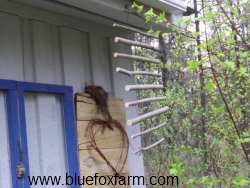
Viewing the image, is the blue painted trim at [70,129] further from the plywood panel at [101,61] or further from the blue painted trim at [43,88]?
the plywood panel at [101,61]

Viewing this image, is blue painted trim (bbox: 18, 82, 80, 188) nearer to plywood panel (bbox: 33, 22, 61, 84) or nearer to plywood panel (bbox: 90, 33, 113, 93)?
plywood panel (bbox: 33, 22, 61, 84)

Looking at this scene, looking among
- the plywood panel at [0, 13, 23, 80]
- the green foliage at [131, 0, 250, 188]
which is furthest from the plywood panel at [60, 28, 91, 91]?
the green foliage at [131, 0, 250, 188]

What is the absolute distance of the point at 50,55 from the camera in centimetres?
286

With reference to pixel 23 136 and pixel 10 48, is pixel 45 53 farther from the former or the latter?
pixel 23 136

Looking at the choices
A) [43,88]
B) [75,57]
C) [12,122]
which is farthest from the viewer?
[75,57]

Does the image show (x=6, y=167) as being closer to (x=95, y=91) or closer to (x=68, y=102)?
(x=68, y=102)

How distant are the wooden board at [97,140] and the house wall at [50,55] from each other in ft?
0.34

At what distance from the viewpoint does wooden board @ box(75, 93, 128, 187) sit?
9.76 ft

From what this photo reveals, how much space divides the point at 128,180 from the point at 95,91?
0.69 metres

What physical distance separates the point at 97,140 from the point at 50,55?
0.62m

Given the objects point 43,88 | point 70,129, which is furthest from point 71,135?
point 43,88

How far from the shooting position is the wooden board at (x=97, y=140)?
9.76 ft

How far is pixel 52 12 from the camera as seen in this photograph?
284 centimetres

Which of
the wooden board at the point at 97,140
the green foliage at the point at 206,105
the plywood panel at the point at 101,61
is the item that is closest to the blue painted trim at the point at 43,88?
the wooden board at the point at 97,140
